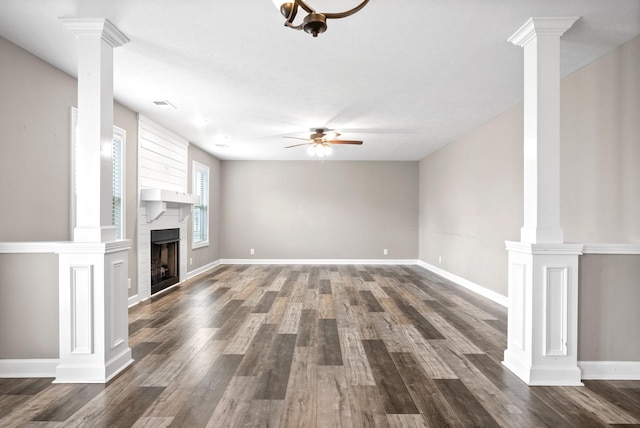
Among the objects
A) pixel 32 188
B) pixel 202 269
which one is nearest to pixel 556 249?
pixel 32 188

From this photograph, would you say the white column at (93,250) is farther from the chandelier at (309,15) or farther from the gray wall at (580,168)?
the gray wall at (580,168)

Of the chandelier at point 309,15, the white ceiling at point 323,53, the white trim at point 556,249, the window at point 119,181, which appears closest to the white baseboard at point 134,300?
the window at point 119,181

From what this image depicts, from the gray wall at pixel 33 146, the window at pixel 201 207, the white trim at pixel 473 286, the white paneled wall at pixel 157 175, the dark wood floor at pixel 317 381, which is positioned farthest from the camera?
the window at pixel 201 207

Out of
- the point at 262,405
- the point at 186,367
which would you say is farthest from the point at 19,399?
the point at 262,405

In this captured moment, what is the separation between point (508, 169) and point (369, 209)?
4601mm

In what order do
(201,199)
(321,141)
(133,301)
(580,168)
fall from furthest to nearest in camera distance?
(201,199) → (321,141) → (133,301) → (580,168)

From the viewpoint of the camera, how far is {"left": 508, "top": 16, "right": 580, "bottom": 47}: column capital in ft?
8.70

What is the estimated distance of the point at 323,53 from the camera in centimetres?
324

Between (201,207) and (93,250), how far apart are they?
5605 millimetres

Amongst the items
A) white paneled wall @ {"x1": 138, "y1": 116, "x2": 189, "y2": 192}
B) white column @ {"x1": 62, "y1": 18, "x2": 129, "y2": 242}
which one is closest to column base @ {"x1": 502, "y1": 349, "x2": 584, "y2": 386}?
white column @ {"x1": 62, "y1": 18, "x2": 129, "y2": 242}

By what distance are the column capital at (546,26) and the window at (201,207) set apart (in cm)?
628

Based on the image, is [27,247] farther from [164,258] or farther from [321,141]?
[321,141]

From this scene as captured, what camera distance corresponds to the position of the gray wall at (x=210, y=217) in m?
7.22

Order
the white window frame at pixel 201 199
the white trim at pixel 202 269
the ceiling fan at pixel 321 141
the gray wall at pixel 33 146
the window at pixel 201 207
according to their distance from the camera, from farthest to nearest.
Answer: the window at pixel 201 207 → the white window frame at pixel 201 199 → the white trim at pixel 202 269 → the ceiling fan at pixel 321 141 → the gray wall at pixel 33 146
